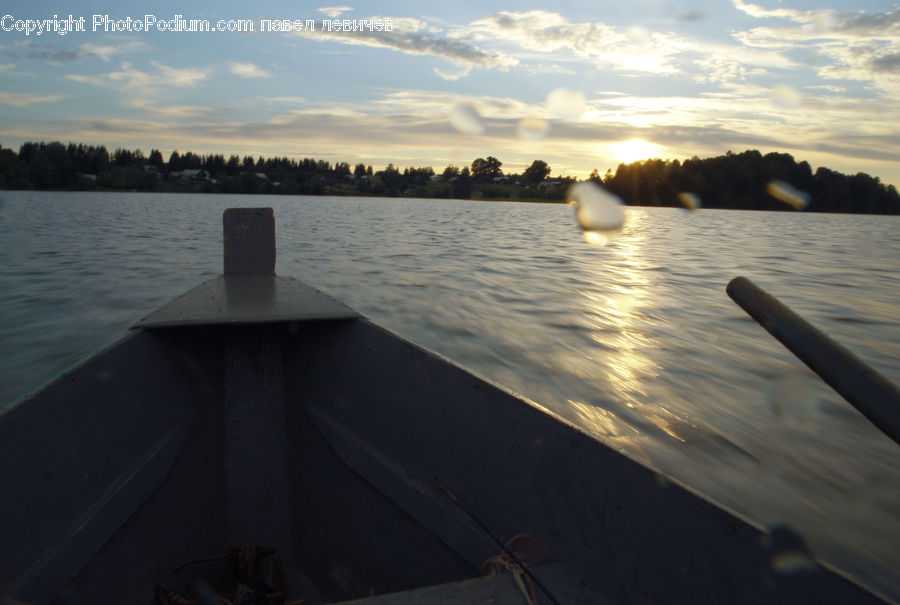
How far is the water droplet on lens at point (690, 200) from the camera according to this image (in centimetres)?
6750

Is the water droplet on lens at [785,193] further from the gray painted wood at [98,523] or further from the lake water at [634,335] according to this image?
the gray painted wood at [98,523]

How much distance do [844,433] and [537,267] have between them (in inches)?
335

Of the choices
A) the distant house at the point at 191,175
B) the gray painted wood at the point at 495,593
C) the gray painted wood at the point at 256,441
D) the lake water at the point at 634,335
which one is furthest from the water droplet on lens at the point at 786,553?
the distant house at the point at 191,175

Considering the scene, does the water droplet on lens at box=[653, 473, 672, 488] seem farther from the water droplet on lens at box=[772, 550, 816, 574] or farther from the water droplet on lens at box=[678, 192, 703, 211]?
the water droplet on lens at box=[678, 192, 703, 211]

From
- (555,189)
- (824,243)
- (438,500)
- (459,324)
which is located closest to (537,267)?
(459,324)

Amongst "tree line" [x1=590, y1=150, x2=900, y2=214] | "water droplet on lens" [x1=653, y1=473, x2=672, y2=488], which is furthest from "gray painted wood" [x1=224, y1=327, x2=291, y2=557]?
"tree line" [x1=590, y1=150, x2=900, y2=214]

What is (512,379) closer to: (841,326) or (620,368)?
(620,368)

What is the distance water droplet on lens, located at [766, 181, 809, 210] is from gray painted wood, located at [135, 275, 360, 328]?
7048cm

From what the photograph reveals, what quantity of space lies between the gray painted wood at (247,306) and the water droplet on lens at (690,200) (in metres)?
71.4

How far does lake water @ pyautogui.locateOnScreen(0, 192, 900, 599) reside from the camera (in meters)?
3.30

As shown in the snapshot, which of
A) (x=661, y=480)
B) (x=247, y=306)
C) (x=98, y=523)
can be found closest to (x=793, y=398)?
(x=661, y=480)

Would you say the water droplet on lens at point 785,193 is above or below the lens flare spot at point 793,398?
above

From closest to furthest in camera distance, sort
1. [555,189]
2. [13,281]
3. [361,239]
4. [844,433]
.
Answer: [844,433], [13,281], [361,239], [555,189]

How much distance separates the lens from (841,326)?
7223 mm
